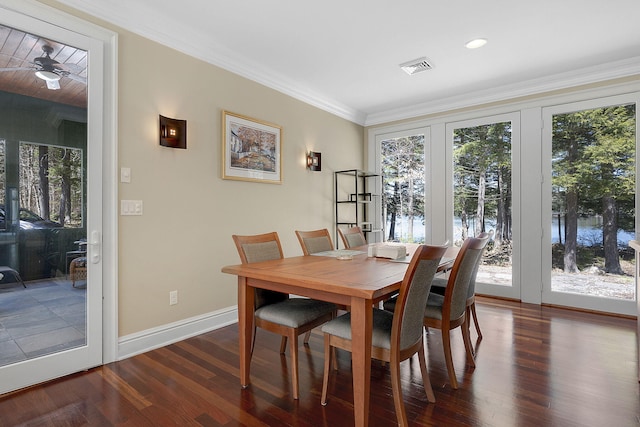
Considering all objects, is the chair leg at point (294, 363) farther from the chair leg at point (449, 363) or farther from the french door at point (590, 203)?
the french door at point (590, 203)

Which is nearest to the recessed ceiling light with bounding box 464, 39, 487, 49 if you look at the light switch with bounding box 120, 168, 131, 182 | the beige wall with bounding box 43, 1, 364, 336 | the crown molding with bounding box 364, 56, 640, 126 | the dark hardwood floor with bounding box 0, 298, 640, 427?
the crown molding with bounding box 364, 56, 640, 126

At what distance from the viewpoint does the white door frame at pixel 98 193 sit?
2.21m

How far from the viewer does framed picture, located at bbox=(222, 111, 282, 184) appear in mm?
3293

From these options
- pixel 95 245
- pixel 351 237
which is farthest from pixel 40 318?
pixel 351 237

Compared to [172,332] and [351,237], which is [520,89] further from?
[172,332]

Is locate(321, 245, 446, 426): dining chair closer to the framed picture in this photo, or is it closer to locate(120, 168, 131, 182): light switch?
locate(120, 168, 131, 182): light switch

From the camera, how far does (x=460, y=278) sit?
211 cm

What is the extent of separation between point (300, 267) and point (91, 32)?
223 cm

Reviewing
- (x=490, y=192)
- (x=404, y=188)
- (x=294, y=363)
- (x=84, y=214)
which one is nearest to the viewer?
(x=294, y=363)

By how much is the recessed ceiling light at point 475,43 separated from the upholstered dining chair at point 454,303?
6.26 feet

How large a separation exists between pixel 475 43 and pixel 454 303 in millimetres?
2396

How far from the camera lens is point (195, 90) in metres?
3.02

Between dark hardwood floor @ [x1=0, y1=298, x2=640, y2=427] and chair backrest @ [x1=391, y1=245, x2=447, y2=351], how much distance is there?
47cm

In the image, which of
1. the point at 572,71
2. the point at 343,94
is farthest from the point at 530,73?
the point at 343,94
